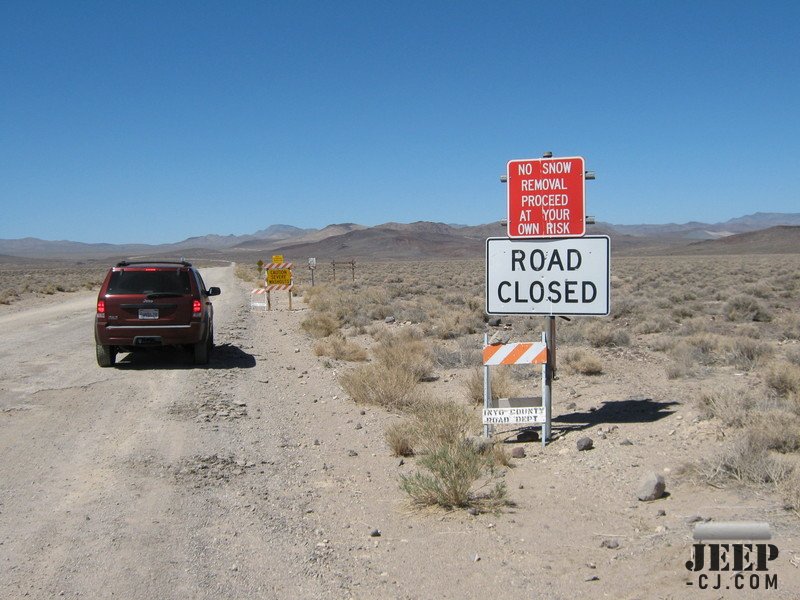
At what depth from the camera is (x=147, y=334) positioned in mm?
12867

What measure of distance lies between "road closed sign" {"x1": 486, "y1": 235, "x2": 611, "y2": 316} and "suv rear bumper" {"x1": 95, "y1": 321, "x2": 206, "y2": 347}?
6.62m

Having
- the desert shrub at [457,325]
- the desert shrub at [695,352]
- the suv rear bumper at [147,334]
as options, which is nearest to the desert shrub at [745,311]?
the desert shrub at [695,352]

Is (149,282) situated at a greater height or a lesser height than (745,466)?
greater

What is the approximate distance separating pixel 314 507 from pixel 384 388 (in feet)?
13.4

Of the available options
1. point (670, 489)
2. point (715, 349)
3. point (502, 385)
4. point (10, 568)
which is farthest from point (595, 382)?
point (10, 568)

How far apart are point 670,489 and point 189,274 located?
9.62 m

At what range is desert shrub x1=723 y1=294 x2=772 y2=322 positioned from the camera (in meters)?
19.3

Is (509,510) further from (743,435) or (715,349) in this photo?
(715,349)

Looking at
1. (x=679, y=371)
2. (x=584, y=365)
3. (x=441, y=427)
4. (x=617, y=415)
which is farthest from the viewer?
(x=584, y=365)

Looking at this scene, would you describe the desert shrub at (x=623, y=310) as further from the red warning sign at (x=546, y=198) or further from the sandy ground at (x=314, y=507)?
the red warning sign at (x=546, y=198)

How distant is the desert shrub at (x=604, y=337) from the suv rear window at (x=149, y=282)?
757 centimetres

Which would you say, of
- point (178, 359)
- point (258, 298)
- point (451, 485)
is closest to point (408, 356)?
point (178, 359)

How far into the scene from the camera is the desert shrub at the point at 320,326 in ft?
60.3

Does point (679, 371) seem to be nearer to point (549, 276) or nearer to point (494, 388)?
point (494, 388)
